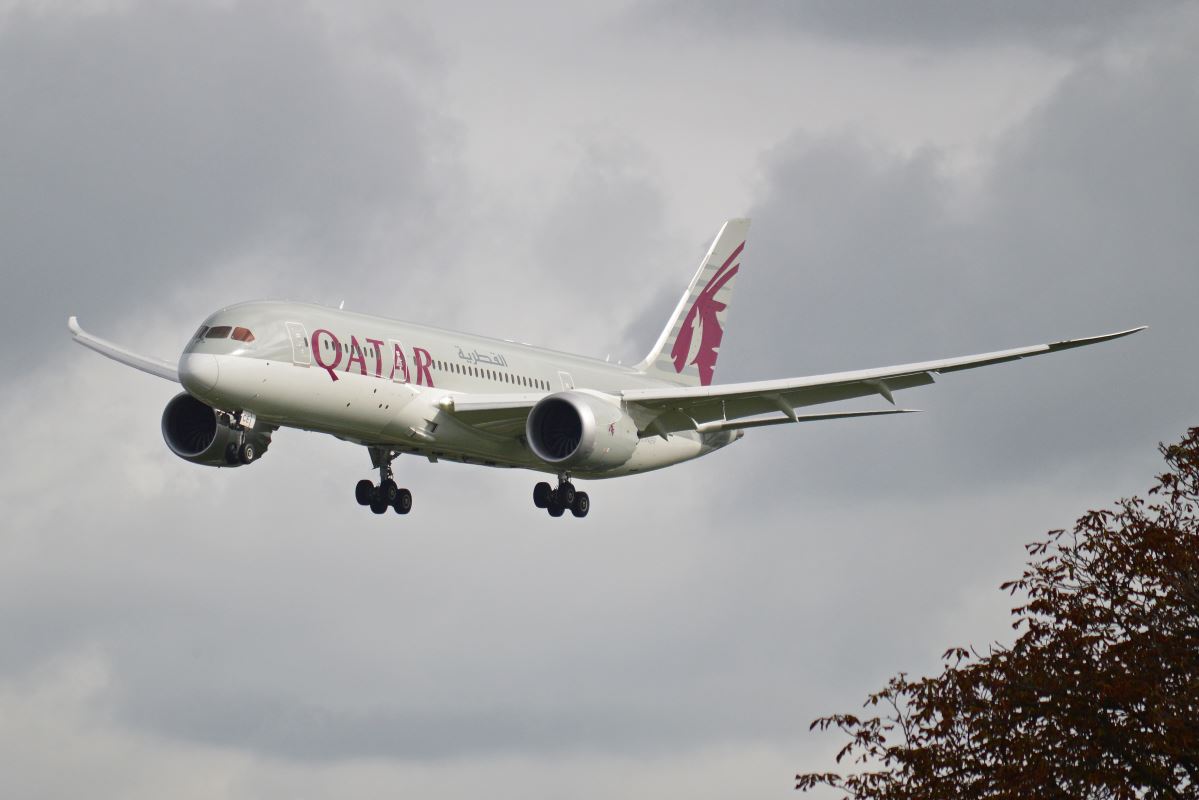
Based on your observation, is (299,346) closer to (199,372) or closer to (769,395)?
(199,372)

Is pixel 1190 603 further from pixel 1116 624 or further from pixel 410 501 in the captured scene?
pixel 410 501

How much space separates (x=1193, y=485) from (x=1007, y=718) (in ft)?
17.7

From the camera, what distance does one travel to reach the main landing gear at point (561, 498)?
53312 mm

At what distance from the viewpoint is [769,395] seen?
164ft

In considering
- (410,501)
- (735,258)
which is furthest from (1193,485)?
(735,258)

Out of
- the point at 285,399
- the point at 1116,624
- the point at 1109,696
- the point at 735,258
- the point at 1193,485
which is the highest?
the point at 735,258

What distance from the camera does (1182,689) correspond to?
2636cm

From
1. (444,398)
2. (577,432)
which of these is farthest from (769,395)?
(444,398)

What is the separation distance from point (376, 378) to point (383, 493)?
736 cm

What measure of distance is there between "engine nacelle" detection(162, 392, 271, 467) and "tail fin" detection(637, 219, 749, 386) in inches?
625

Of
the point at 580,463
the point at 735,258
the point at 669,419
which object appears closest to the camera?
the point at 580,463

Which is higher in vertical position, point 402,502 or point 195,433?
point 195,433

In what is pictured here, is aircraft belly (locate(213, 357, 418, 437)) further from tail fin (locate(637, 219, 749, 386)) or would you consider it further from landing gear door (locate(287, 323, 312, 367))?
tail fin (locate(637, 219, 749, 386))

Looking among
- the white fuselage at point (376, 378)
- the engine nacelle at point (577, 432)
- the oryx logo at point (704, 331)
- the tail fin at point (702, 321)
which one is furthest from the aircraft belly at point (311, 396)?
the oryx logo at point (704, 331)
